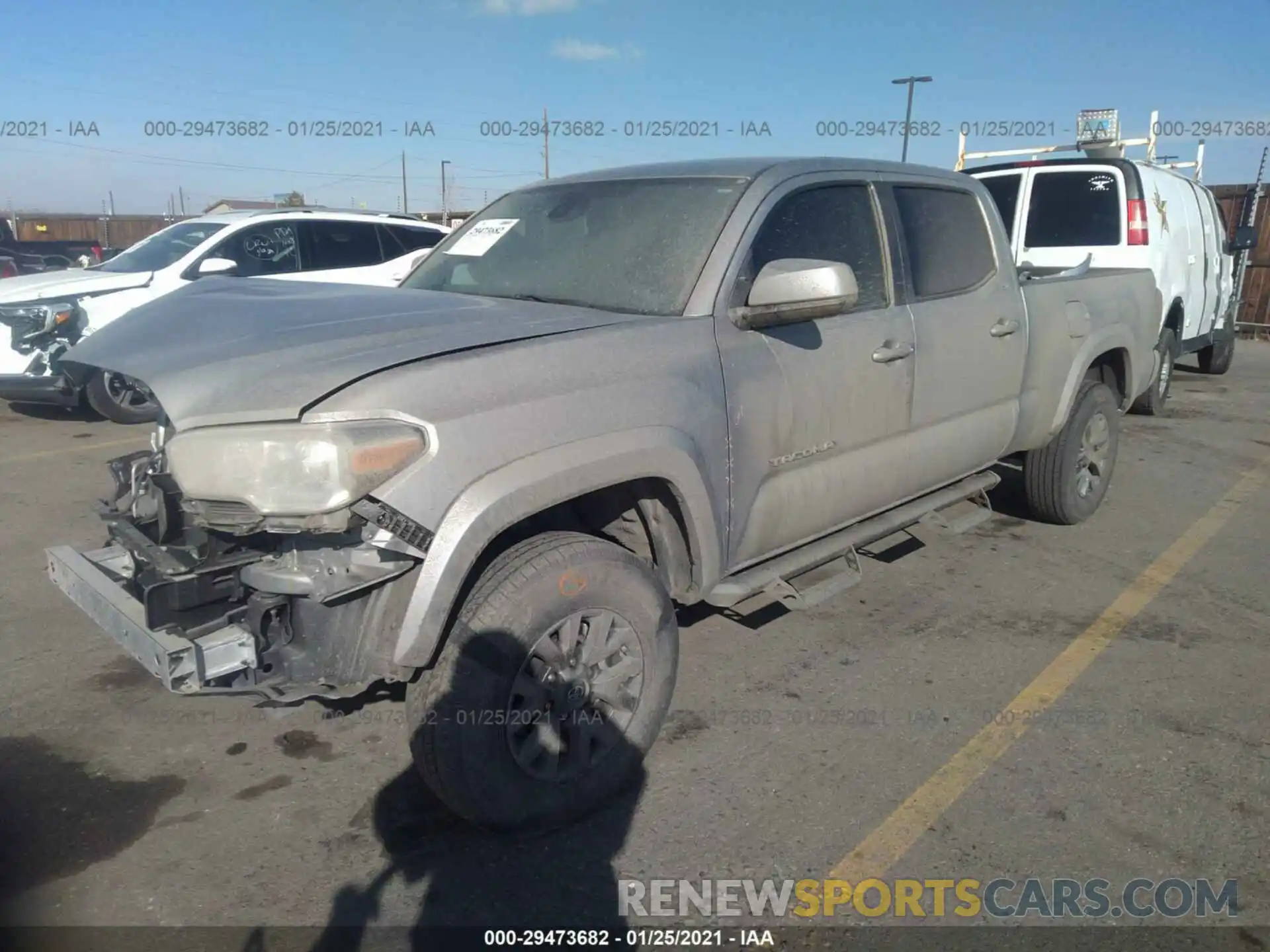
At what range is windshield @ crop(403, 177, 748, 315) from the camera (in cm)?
322

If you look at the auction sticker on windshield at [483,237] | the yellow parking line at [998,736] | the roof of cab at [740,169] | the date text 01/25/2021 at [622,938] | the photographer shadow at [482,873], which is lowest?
the date text 01/25/2021 at [622,938]

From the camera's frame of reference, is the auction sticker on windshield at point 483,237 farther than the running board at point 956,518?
No

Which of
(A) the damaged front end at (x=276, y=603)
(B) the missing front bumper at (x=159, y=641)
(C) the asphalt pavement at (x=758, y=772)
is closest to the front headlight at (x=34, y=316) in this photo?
(C) the asphalt pavement at (x=758, y=772)

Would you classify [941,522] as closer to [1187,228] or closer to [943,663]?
[943,663]

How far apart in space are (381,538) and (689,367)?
1.11 meters

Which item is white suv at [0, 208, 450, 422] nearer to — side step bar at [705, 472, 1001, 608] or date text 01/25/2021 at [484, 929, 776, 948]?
side step bar at [705, 472, 1001, 608]

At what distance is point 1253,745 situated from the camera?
326cm

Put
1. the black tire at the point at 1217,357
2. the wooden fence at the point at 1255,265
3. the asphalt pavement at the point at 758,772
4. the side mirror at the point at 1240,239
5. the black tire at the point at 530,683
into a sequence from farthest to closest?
the wooden fence at the point at 1255,265, the black tire at the point at 1217,357, the side mirror at the point at 1240,239, the asphalt pavement at the point at 758,772, the black tire at the point at 530,683

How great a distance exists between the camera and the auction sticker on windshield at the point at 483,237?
393 cm

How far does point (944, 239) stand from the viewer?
4.22 metres

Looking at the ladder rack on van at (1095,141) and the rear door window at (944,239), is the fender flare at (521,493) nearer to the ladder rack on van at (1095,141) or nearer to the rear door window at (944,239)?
the rear door window at (944,239)

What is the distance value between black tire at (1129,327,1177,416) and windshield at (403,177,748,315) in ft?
23.0

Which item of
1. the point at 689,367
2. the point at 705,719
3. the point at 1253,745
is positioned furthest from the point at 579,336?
the point at 1253,745

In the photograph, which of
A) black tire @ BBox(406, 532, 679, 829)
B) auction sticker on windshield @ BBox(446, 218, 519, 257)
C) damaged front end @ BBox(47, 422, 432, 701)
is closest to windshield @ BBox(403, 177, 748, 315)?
auction sticker on windshield @ BBox(446, 218, 519, 257)
